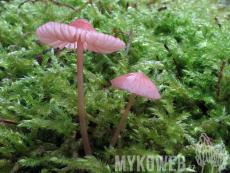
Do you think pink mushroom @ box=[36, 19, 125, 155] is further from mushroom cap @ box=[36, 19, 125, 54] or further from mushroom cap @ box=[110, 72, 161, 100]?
mushroom cap @ box=[110, 72, 161, 100]

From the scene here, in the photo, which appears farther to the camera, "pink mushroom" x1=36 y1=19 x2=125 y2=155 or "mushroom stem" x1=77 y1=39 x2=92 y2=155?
"mushroom stem" x1=77 y1=39 x2=92 y2=155

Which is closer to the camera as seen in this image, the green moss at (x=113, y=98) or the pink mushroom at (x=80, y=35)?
the pink mushroom at (x=80, y=35)

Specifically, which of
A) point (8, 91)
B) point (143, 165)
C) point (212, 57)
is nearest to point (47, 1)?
point (8, 91)

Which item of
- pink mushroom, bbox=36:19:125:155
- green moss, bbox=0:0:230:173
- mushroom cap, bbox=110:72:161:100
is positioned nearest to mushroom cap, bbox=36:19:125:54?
pink mushroom, bbox=36:19:125:155

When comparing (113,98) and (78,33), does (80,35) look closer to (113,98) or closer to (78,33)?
(78,33)

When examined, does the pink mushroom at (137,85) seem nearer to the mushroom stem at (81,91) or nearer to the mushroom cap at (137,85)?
the mushroom cap at (137,85)

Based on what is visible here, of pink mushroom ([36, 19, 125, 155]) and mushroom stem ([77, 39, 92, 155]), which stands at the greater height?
pink mushroom ([36, 19, 125, 155])

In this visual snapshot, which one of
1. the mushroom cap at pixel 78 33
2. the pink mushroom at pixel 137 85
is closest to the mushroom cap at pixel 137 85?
the pink mushroom at pixel 137 85

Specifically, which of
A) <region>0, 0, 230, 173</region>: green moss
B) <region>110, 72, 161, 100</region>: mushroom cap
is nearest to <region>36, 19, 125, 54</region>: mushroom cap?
<region>110, 72, 161, 100</region>: mushroom cap
